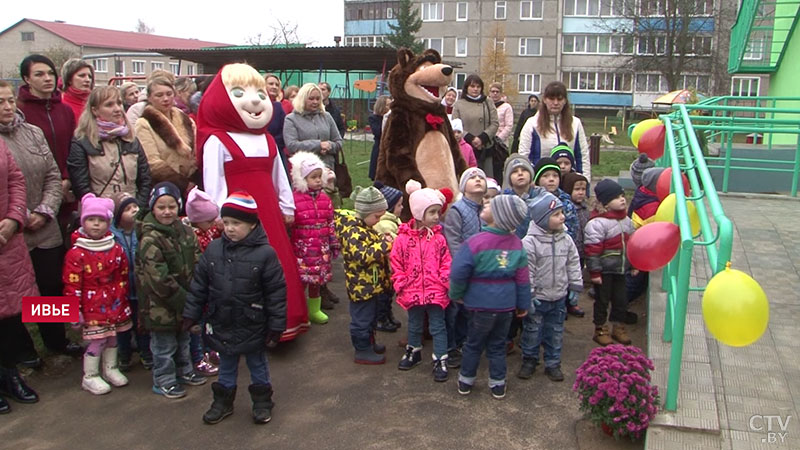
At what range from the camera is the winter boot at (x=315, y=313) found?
5.77m

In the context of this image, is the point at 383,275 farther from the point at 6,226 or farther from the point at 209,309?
the point at 6,226

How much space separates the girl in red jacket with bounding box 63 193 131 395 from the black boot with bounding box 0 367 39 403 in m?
0.32

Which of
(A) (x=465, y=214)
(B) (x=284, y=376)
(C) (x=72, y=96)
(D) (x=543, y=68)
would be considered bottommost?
(B) (x=284, y=376)

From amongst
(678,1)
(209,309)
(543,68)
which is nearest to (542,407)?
(209,309)

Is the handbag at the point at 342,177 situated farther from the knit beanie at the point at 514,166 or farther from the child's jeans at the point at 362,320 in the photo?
the child's jeans at the point at 362,320

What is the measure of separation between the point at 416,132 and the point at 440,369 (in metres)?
2.37

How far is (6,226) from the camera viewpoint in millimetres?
4219

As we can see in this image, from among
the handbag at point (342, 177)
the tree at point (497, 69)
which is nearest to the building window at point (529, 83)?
the tree at point (497, 69)

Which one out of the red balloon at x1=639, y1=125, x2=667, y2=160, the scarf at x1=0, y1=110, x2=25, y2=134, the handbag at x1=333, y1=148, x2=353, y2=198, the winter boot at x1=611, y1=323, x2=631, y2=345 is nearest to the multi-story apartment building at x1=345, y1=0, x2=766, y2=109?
the red balloon at x1=639, y1=125, x2=667, y2=160

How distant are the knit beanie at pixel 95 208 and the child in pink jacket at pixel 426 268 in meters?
1.90

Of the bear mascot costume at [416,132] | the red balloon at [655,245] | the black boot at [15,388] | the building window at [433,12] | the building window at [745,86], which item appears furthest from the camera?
the building window at [433,12]

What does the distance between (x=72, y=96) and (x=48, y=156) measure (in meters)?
1.08
